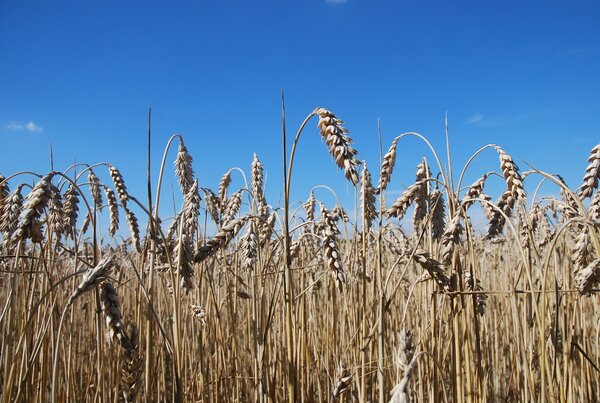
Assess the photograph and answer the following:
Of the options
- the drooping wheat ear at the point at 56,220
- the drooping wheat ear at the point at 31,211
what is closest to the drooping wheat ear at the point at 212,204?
the drooping wheat ear at the point at 56,220

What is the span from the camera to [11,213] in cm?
158

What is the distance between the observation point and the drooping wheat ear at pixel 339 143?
1256 mm

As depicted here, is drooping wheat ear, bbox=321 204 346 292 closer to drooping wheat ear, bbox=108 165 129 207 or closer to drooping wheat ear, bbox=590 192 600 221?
drooping wheat ear, bbox=108 165 129 207

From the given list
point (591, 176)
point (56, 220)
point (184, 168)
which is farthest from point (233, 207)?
point (591, 176)

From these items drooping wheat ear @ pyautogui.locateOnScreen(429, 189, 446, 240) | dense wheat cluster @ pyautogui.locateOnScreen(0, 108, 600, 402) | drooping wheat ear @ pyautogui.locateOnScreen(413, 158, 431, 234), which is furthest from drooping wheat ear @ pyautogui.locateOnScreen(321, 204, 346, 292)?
drooping wheat ear @ pyautogui.locateOnScreen(429, 189, 446, 240)

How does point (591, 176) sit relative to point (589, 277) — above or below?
above

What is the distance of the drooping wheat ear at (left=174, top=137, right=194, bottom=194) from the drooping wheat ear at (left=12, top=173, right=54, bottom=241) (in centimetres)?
97

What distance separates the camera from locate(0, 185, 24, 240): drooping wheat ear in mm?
1482

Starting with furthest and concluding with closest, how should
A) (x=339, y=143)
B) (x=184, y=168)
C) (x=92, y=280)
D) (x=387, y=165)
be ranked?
1. (x=184, y=168)
2. (x=387, y=165)
3. (x=339, y=143)
4. (x=92, y=280)

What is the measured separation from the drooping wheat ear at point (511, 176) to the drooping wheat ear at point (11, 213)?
1670 millimetres

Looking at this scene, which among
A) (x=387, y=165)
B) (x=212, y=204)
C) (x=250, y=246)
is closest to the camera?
(x=387, y=165)

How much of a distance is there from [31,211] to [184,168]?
1097mm

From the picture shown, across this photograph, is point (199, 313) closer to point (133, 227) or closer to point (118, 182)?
point (133, 227)

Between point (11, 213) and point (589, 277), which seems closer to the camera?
point (589, 277)
